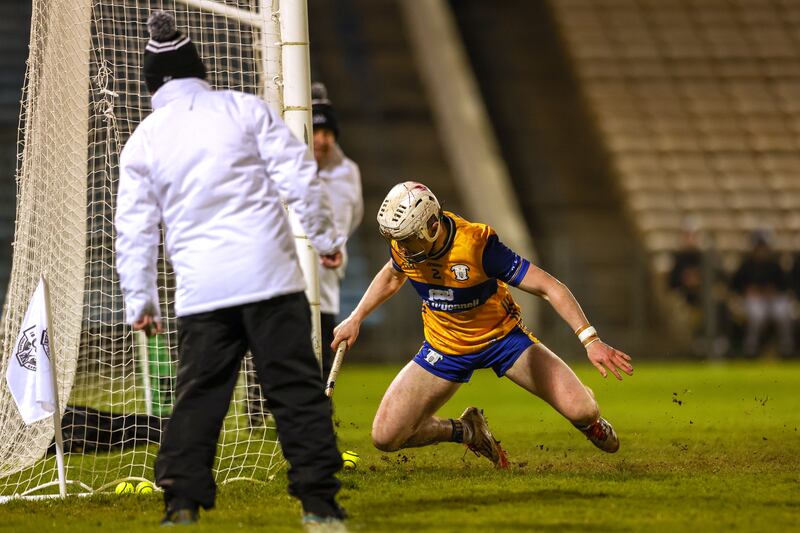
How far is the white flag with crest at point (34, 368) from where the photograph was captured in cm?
643

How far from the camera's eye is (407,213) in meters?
6.35

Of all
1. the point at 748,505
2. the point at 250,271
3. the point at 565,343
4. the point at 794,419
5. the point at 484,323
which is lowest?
the point at 565,343

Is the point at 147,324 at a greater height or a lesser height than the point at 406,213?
lesser

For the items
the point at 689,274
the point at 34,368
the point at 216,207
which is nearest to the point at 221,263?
the point at 216,207

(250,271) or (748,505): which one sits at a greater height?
(250,271)

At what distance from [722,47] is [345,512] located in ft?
68.8

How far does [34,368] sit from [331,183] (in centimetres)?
274

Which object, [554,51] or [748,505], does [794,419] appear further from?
[554,51]

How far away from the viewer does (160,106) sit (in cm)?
534

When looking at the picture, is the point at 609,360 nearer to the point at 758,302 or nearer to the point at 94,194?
the point at 94,194

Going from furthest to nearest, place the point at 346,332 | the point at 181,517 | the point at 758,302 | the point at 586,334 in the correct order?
the point at 758,302 → the point at 346,332 → the point at 586,334 → the point at 181,517

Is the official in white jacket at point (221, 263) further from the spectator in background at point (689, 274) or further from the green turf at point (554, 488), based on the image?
the spectator in background at point (689, 274)

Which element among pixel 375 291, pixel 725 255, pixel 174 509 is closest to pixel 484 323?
pixel 375 291

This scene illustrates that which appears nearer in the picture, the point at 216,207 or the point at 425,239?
the point at 216,207
